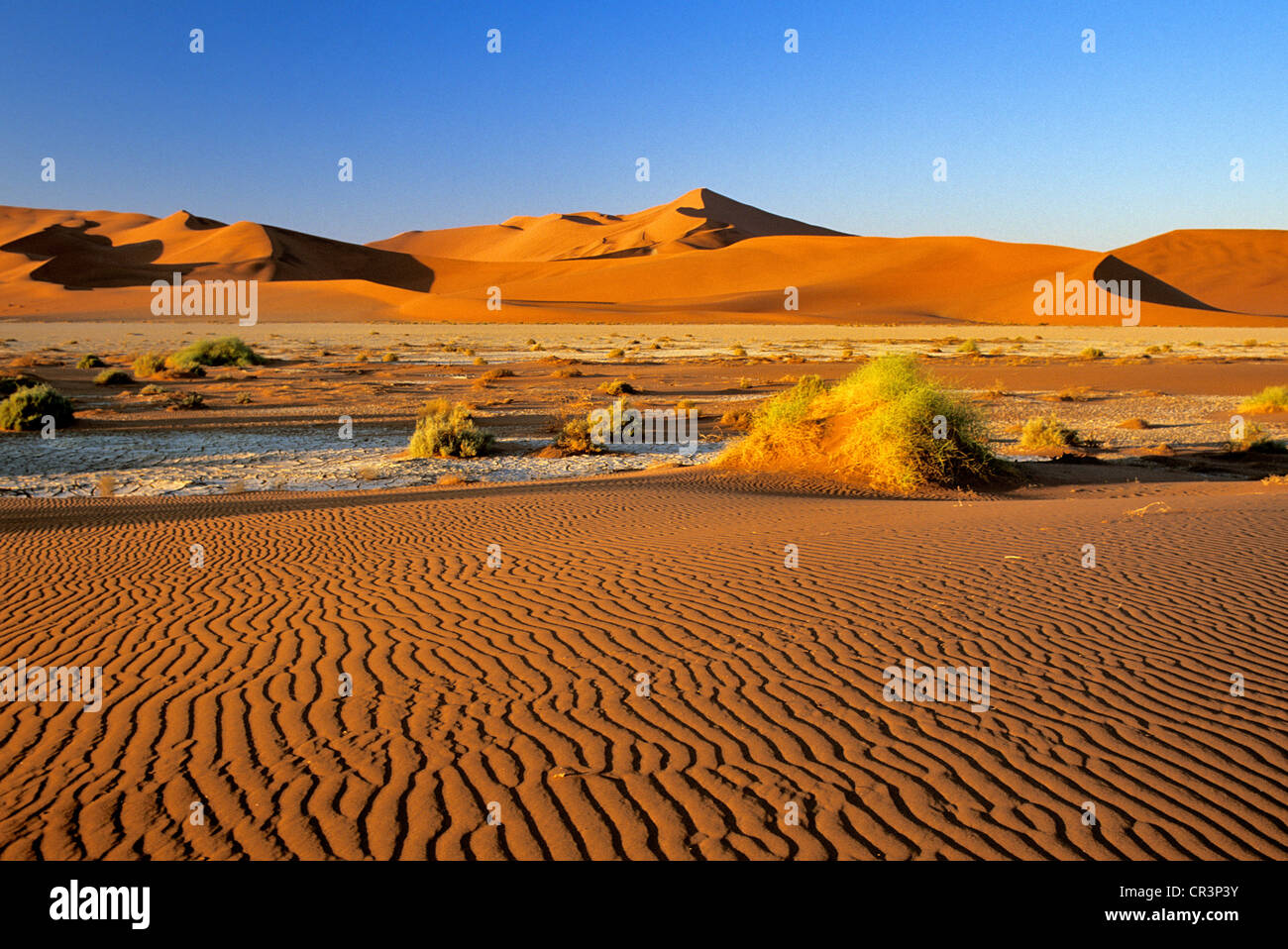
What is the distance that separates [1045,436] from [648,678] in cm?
1592

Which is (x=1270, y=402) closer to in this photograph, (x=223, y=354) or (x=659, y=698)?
(x=659, y=698)

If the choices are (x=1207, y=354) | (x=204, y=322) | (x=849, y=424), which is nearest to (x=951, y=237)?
(x=1207, y=354)

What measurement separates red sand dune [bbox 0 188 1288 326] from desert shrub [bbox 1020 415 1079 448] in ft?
212

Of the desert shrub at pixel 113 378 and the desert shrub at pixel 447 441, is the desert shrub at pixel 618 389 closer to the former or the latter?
the desert shrub at pixel 447 441

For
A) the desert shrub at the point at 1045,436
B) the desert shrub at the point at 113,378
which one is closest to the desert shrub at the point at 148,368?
the desert shrub at the point at 113,378

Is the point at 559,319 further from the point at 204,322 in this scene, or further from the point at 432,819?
the point at 432,819

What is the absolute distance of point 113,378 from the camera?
103 feet

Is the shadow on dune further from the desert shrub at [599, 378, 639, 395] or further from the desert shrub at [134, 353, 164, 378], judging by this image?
the desert shrub at [134, 353, 164, 378]

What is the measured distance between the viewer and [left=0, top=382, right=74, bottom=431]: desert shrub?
20641 mm

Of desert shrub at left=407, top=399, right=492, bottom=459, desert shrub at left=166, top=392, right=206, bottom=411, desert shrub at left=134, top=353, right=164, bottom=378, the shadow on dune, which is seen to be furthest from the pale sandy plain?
the shadow on dune

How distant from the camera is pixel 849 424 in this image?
16328 millimetres

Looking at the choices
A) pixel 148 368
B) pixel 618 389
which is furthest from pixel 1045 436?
pixel 148 368
